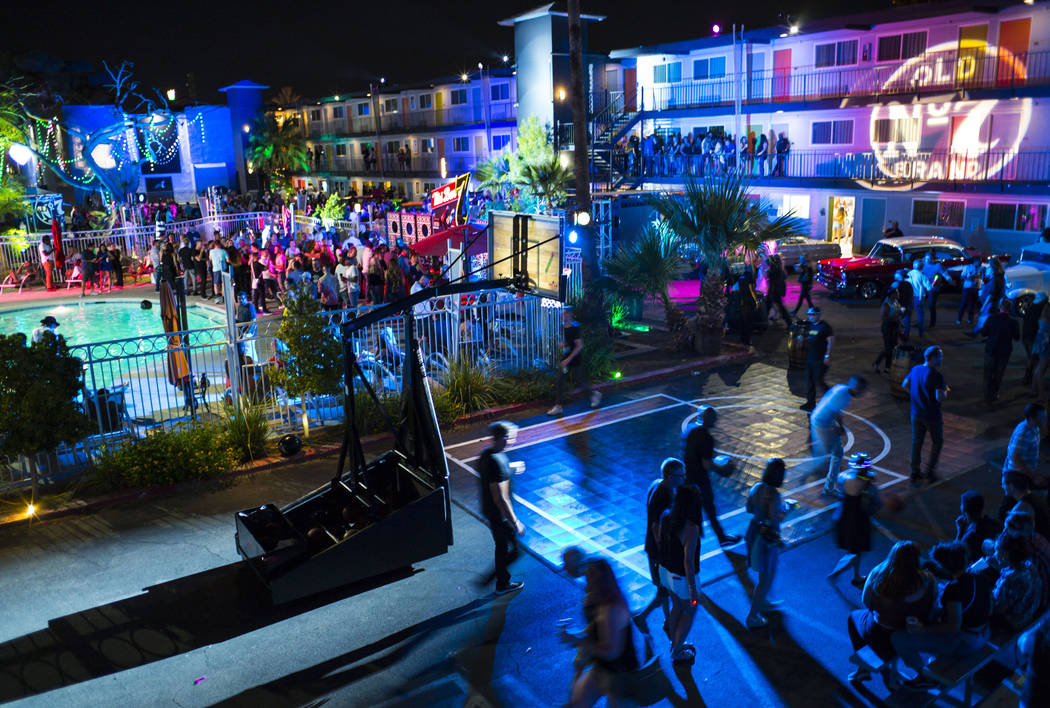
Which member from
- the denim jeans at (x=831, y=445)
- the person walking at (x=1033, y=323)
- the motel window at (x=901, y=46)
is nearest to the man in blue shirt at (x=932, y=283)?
the person walking at (x=1033, y=323)

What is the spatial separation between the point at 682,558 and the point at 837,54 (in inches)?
1150

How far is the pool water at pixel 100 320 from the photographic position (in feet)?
63.8

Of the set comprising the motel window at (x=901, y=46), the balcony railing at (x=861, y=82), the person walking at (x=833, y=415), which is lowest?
the person walking at (x=833, y=415)

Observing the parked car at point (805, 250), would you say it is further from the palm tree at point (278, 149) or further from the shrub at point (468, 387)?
the palm tree at point (278, 149)

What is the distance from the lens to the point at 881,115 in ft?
95.1

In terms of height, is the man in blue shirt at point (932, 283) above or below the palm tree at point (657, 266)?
below

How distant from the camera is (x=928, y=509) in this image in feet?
30.0

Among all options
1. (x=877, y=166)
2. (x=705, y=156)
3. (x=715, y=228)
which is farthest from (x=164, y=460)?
(x=877, y=166)

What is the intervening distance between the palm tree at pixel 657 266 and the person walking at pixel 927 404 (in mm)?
6729

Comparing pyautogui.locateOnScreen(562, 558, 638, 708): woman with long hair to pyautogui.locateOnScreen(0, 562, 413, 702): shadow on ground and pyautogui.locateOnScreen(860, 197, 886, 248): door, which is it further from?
pyautogui.locateOnScreen(860, 197, 886, 248): door

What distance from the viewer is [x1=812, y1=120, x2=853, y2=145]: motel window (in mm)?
30109

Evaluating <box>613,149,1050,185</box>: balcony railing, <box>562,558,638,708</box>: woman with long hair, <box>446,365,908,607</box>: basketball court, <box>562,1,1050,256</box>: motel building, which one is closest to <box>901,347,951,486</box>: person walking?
<box>446,365,908,607</box>: basketball court

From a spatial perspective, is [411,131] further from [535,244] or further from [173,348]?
[173,348]

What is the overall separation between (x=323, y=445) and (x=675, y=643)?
663 cm
